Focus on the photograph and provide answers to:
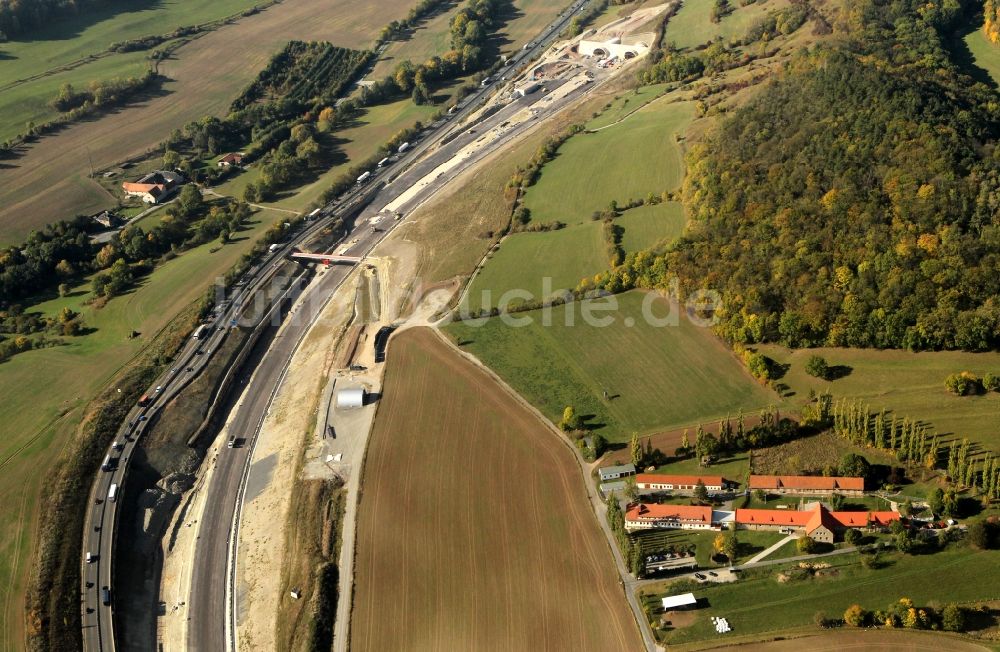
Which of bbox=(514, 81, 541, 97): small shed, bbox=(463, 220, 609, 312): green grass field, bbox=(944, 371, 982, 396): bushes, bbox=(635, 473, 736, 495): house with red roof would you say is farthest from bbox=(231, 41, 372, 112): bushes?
bbox=(944, 371, 982, 396): bushes

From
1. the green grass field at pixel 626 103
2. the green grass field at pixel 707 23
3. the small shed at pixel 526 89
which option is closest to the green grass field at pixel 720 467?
the green grass field at pixel 626 103

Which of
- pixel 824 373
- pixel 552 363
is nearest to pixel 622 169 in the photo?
pixel 552 363

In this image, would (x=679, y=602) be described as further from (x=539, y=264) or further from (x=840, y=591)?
(x=539, y=264)

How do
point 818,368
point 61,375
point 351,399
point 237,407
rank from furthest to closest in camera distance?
point 61,375 < point 237,407 < point 351,399 < point 818,368

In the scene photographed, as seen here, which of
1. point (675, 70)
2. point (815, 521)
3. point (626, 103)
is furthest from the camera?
point (675, 70)

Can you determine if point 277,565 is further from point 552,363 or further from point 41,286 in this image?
point 41,286

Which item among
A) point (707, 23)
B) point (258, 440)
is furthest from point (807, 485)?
point (707, 23)
